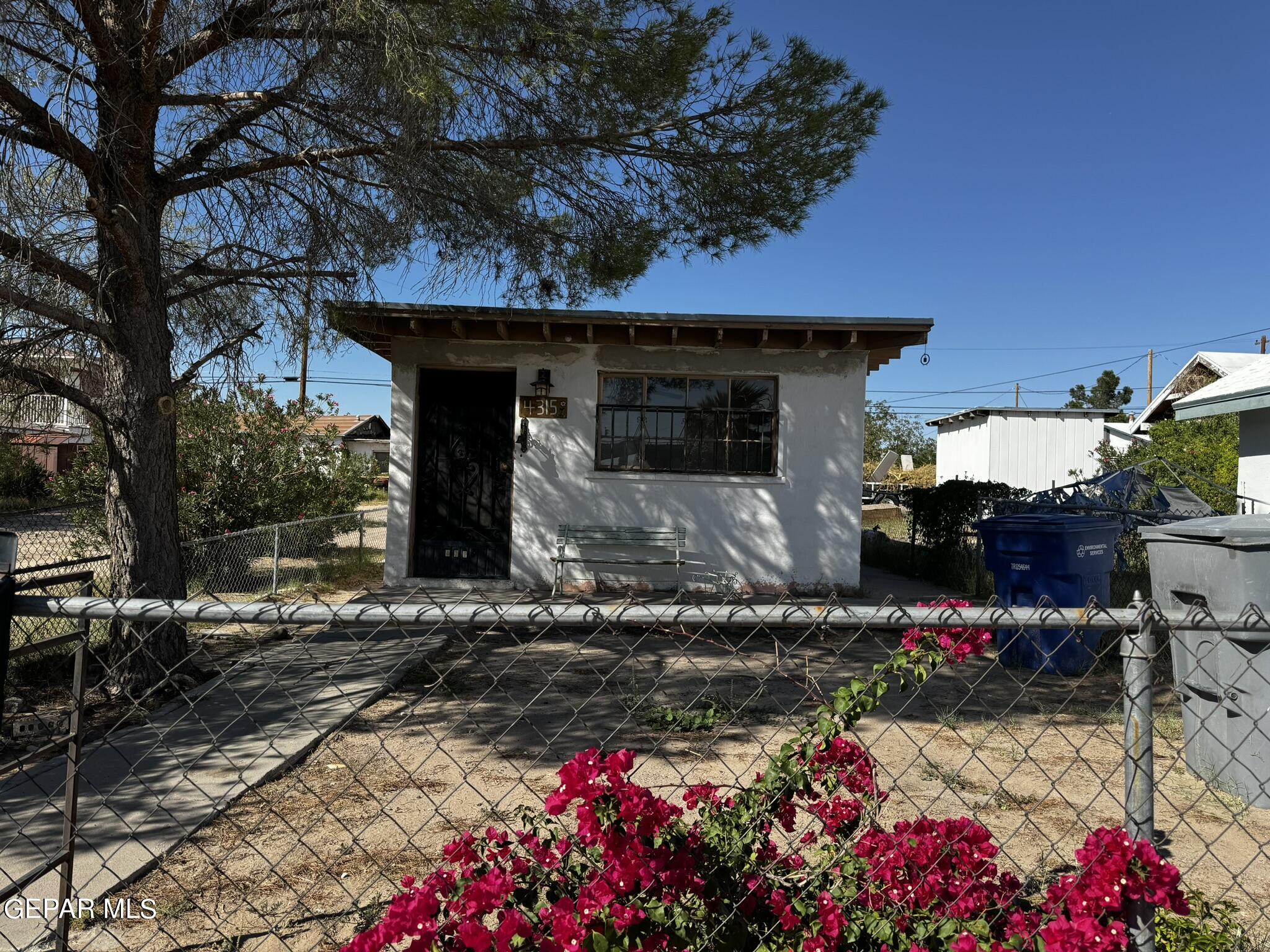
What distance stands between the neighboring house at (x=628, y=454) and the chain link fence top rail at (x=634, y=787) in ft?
8.82

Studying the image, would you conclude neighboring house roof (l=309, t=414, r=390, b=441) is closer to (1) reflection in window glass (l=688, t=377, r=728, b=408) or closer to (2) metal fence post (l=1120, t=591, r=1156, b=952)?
(1) reflection in window glass (l=688, t=377, r=728, b=408)

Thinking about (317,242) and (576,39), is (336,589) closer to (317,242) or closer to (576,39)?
(317,242)

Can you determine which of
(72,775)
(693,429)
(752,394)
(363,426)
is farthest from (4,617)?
(363,426)

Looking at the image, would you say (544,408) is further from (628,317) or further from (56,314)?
(56,314)

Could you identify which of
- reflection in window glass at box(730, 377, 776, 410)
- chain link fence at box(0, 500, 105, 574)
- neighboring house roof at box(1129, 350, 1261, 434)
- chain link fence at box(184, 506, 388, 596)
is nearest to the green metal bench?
reflection in window glass at box(730, 377, 776, 410)

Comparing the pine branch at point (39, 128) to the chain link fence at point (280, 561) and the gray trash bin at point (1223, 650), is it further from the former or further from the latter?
the gray trash bin at point (1223, 650)

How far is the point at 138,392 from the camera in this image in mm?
5039

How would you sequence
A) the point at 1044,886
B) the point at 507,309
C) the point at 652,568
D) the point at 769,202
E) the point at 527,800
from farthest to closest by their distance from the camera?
the point at 652,568, the point at 507,309, the point at 769,202, the point at 527,800, the point at 1044,886

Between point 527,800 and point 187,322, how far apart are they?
4.64 meters

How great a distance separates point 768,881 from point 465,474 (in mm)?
7683

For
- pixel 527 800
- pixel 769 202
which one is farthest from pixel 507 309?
pixel 527 800

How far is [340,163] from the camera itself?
5883 millimetres

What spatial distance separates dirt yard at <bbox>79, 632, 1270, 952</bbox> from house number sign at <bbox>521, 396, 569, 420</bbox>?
131 inches

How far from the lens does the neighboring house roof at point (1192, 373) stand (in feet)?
55.2
